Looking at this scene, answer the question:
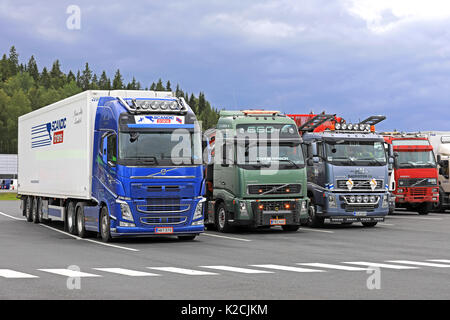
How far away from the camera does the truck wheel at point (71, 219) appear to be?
78.3 ft

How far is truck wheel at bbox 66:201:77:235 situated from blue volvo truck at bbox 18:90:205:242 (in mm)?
1132

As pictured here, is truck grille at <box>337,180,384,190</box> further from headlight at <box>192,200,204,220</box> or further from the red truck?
the red truck

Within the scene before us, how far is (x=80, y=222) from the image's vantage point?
75.4 ft

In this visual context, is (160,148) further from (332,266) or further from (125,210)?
(332,266)

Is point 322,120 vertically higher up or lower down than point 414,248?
higher up

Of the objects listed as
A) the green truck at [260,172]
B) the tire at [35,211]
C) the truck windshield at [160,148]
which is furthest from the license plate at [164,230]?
the tire at [35,211]

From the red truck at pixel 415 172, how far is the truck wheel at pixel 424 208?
936mm

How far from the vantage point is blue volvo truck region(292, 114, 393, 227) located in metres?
26.5

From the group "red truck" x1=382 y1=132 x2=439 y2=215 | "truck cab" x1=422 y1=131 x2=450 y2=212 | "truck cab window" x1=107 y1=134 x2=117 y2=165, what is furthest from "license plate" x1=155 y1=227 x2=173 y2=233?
"truck cab" x1=422 y1=131 x2=450 y2=212
